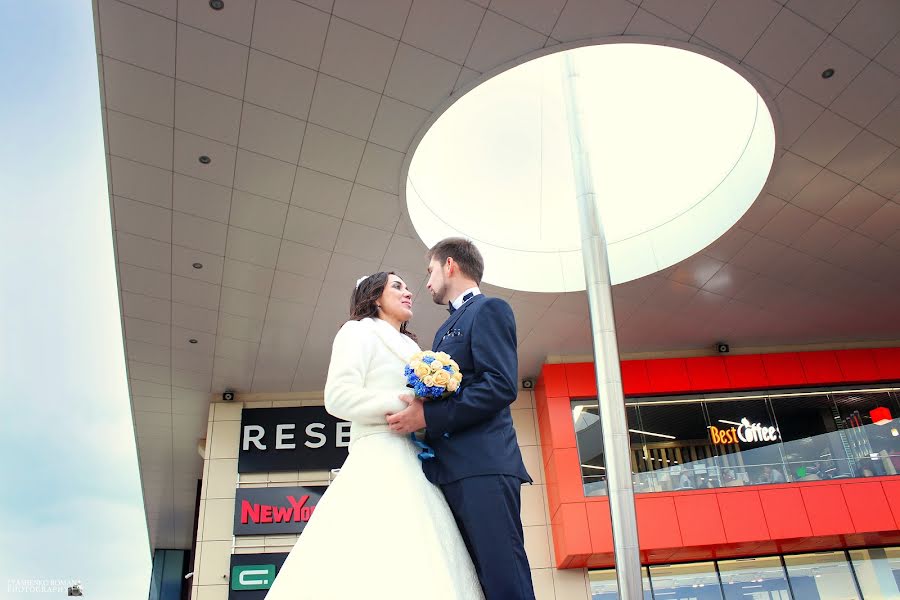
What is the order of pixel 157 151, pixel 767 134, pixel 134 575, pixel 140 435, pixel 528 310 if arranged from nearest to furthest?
1. pixel 157 151
2. pixel 767 134
3. pixel 528 310
4. pixel 140 435
5. pixel 134 575

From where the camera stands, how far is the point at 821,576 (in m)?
10.2

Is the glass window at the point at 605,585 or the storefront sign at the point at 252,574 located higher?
the storefront sign at the point at 252,574

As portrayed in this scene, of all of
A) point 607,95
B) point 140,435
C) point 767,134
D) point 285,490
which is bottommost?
point 285,490

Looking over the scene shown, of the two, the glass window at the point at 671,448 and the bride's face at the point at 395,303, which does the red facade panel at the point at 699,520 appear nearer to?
the glass window at the point at 671,448

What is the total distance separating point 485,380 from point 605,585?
30.8ft

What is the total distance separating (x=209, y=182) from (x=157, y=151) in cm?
57

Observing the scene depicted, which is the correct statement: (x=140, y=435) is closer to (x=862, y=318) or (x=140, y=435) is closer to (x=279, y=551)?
(x=279, y=551)

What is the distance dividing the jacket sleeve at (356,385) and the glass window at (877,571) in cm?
1102

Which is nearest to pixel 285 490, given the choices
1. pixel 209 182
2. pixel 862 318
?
pixel 209 182

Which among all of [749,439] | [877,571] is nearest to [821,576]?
[877,571]

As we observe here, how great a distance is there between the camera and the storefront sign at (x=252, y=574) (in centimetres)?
956

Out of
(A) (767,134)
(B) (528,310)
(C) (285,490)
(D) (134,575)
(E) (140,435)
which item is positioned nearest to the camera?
(A) (767,134)

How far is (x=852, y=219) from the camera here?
8102 mm

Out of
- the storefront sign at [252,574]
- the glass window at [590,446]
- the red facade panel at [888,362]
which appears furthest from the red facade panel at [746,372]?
the storefront sign at [252,574]
